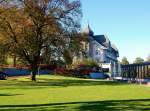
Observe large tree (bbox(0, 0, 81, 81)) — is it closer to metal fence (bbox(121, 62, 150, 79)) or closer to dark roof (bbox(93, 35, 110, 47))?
metal fence (bbox(121, 62, 150, 79))

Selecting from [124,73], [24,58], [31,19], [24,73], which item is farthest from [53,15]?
[24,73]

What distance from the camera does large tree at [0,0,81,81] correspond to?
58375mm

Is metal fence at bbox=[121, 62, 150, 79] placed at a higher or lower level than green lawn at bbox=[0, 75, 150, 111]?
higher

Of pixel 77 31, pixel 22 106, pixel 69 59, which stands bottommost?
pixel 22 106

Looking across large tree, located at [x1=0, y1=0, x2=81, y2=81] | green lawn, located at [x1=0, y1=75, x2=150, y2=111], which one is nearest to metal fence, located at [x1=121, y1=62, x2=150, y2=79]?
large tree, located at [x1=0, y1=0, x2=81, y2=81]

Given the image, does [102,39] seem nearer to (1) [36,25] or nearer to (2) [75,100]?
(1) [36,25]

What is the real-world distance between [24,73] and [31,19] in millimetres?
30508

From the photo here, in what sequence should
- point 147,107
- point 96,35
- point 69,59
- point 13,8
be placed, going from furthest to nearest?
point 96,35
point 69,59
point 13,8
point 147,107

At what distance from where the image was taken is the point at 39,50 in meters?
59.7

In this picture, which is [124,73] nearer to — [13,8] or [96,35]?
[13,8]

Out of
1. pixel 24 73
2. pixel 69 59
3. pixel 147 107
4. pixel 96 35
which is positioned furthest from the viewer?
pixel 96 35

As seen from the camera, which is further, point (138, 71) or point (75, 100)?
point (138, 71)

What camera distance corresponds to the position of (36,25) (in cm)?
6006

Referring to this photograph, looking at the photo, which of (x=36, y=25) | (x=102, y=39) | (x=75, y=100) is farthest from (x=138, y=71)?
(x=102, y=39)
